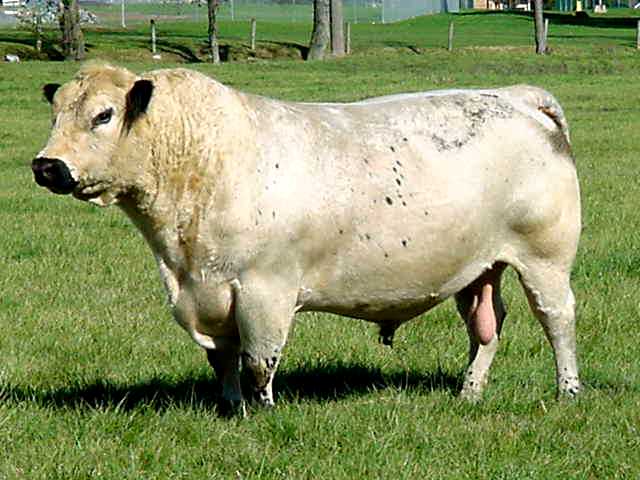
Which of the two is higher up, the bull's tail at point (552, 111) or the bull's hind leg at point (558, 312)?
the bull's tail at point (552, 111)

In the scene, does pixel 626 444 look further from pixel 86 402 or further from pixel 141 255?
pixel 141 255

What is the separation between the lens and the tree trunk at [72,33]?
53.5 metres

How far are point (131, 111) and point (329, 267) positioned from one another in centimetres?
125

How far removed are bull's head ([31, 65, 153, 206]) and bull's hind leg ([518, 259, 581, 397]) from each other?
92.3 inches

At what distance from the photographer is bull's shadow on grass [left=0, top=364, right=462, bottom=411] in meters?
7.13

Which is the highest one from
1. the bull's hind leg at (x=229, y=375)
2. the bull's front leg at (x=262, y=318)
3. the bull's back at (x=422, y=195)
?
the bull's back at (x=422, y=195)

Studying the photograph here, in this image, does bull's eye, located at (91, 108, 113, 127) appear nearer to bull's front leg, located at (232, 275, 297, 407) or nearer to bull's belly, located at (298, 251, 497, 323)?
bull's front leg, located at (232, 275, 297, 407)

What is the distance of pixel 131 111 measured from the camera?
6184mm

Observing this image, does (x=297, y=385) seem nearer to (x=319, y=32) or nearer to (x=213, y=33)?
(x=213, y=33)

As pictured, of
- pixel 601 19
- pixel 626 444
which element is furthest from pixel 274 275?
pixel 601 19

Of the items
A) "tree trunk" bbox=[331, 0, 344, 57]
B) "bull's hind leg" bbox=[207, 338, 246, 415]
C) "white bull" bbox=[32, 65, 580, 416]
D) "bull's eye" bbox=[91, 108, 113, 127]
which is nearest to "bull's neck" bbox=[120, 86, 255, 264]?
"white bull" bbox=[32, 65, 580, 416]

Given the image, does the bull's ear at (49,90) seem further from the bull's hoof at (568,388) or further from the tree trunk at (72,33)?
the tree trunk at (72,33)

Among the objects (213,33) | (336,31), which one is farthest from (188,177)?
(336,31)

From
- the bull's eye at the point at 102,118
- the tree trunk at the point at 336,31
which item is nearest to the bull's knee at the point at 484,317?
the bull's eye at the point at 102,118
